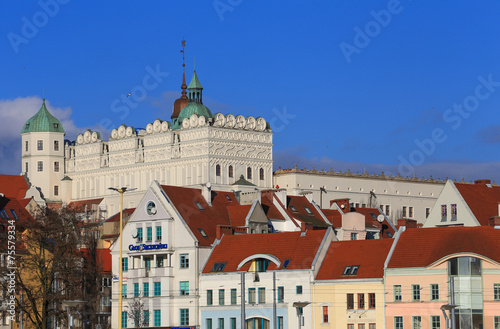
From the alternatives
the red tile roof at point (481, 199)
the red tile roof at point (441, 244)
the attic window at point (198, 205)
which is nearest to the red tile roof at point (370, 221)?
the red tile roof at point (481, 199)

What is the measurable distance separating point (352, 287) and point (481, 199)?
67.6 ft

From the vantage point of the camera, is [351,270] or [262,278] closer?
[351,270]

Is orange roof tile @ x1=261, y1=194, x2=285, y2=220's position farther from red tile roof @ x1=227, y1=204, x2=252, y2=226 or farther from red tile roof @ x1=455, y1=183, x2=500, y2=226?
red tile roof @ x1=455, y1=183, x2=500, y2=226

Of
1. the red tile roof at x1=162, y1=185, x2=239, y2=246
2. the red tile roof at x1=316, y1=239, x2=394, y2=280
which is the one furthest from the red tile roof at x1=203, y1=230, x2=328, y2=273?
the red tile roof at x1=162, y1=185, x2=239, y2=246

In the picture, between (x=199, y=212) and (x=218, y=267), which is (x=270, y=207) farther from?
(x=218, y=267)

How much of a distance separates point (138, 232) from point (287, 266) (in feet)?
57.0

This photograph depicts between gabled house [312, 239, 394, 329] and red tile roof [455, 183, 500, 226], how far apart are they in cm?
1312

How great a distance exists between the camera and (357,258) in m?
105

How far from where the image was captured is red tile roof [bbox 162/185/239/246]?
115756 mm

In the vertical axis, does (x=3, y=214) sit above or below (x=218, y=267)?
above

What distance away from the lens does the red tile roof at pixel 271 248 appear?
352 ft

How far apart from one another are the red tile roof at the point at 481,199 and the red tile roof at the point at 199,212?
2157 cm

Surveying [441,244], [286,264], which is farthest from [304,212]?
[441,244]

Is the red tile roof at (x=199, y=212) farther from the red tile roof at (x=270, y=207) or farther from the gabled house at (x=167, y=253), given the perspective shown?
the red tile roof at (x=270, y=207)
